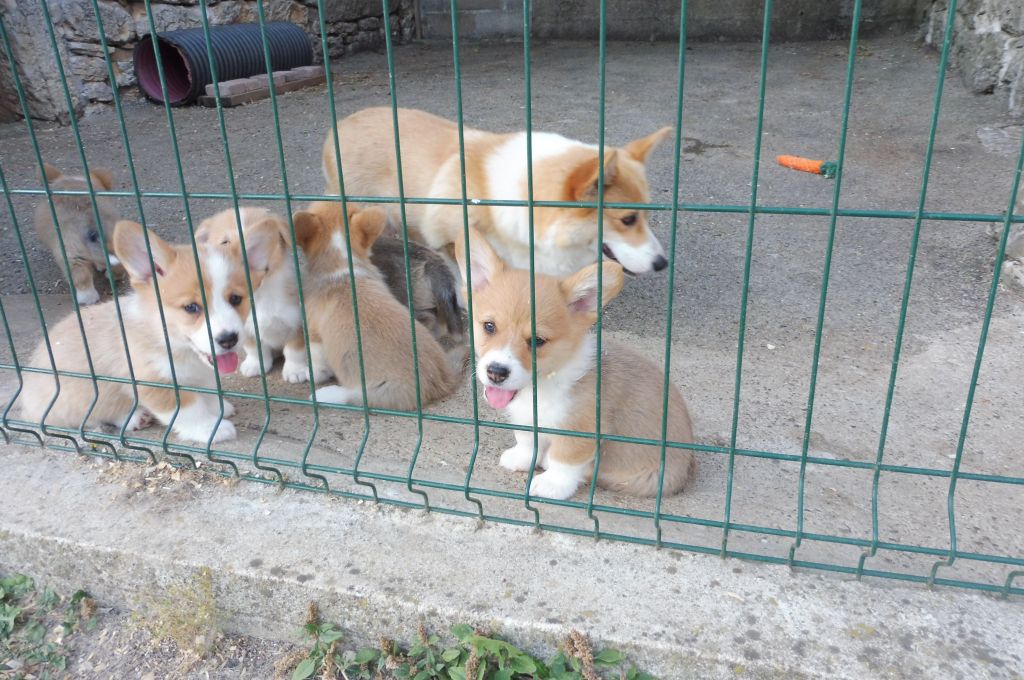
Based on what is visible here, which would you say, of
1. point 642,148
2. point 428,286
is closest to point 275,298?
point 428,286

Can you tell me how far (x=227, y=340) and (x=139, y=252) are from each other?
53cm

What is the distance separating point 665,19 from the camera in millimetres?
14133

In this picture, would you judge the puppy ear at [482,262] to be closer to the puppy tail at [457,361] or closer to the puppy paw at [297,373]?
the puppy tail at [457,361]

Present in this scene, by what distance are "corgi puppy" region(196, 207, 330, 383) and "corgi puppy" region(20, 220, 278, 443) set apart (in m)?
0.25

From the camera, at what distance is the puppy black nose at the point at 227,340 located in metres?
3.10

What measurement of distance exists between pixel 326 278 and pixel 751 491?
2.34 metres

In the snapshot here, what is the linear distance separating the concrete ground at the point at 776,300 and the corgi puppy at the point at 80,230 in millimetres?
261

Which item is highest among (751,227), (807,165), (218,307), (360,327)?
(751,227)

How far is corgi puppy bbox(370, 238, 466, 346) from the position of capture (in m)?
4.63

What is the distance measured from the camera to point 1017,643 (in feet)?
7.46

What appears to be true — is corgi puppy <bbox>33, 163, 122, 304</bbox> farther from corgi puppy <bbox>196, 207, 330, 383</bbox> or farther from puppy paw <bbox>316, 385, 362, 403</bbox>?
puppy paw <bbox>316, 385, 362, 403</bbox>

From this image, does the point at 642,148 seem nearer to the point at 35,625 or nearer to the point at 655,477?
the point at 655,477

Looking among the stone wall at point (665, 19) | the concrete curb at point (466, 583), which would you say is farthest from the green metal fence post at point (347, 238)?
the stone wall at point (665, 19)

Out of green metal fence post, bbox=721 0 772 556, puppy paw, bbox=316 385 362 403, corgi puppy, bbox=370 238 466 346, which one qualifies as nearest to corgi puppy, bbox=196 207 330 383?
puppy paw, bbox=316 385 362 403
